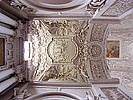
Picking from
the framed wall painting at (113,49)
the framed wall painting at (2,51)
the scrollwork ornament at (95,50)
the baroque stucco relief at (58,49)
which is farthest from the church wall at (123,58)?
the framed wall painting at (2,51)

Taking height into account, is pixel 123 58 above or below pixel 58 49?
below

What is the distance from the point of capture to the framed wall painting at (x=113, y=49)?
10.5m

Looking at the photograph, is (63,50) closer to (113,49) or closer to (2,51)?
(2,51)

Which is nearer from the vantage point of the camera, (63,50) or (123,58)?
(63,50)

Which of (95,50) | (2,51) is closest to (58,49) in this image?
(95,50)

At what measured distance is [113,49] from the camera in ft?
35.1

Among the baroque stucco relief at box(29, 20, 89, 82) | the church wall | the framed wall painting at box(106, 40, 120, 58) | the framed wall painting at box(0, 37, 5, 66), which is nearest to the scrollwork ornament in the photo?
the baroque stucco relief at box(29, 20, 89, 82)

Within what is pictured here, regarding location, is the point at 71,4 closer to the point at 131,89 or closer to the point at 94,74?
the point at 94,74

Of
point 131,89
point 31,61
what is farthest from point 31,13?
point 131,89

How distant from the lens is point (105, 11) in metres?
7.19

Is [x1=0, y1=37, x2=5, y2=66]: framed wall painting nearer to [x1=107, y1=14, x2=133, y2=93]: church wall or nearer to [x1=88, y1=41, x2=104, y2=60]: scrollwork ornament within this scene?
[x1=88, y1=41, x2=104, y2=60]: scrollwork ornament

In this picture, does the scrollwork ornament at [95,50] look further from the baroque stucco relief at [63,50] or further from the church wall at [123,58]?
the church wall at [123,58]

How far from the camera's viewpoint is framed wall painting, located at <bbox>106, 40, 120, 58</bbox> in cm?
1052

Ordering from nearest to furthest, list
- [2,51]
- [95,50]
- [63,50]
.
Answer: [2,51] → [63,50] → [95,50]
